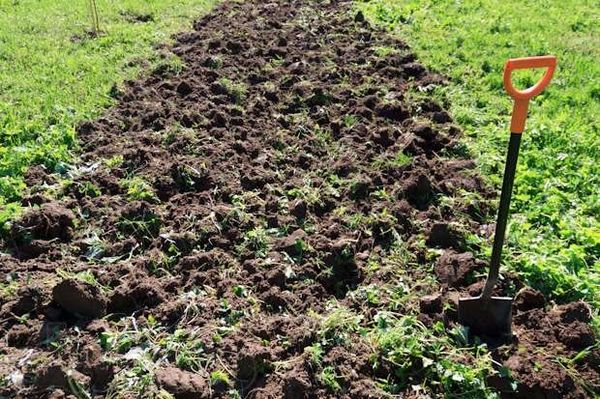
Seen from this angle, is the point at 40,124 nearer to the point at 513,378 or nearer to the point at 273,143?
the point at 273,143

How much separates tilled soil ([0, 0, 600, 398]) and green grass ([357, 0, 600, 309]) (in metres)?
0.29

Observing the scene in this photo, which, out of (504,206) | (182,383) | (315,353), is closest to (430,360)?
(315,353)

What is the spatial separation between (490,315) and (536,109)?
3450 mm

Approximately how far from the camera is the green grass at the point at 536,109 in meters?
4.12

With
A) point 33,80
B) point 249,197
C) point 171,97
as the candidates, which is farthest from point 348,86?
point 33,80

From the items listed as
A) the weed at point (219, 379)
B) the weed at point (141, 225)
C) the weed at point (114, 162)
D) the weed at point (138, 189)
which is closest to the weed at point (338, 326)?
the weed at point (219, 379)

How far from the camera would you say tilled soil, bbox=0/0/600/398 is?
10.8ft

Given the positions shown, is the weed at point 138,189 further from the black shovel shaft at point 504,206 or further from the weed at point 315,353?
the black shovel shaft at point 504,206

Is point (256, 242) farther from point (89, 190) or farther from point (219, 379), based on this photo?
point (89, 190)

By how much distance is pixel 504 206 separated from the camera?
3285mm

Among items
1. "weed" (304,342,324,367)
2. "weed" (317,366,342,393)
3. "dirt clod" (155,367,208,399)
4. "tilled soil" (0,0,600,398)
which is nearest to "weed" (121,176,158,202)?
"tilled soil" (0,0,600,398)

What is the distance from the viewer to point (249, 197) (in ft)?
15.9

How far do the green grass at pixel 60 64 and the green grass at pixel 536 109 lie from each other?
142 inches

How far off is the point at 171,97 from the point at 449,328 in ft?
13.9
